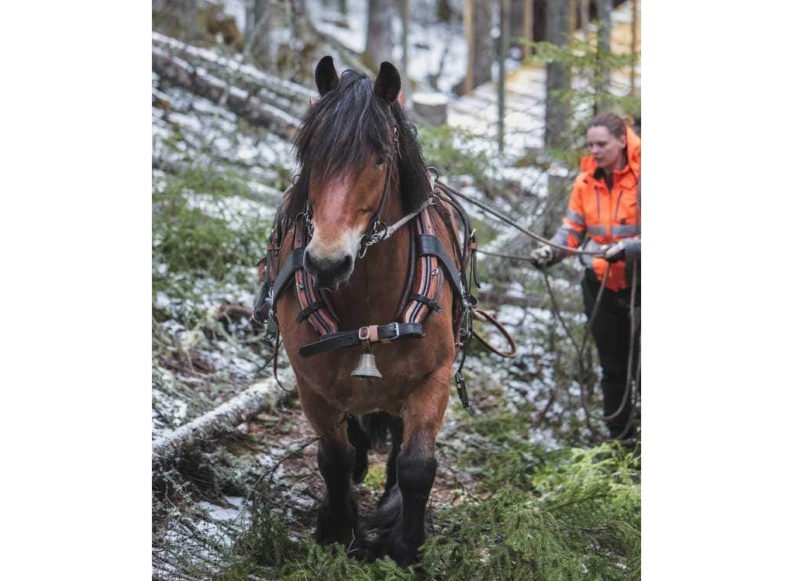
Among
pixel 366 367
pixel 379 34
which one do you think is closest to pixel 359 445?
pixel 366 367

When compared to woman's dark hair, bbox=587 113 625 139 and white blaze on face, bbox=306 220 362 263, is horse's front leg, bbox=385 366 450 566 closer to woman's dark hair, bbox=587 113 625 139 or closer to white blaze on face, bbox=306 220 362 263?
white blaze on face, bbox=306 220 362 263

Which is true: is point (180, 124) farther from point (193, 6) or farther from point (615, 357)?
point (615, 357)

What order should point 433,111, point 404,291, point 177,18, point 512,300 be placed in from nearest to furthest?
point 404,291 → point 512,300 → point 433,111 → point 177,18

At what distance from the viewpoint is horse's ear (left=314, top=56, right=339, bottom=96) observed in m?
3.90

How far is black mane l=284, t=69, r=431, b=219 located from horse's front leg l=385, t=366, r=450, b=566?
0.77 metres

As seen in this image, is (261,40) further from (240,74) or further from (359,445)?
(359,445)

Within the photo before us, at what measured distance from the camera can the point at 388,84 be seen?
388cm

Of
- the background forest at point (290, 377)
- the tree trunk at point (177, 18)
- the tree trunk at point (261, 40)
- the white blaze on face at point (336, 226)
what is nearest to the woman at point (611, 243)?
the background forest at point (290, 377)

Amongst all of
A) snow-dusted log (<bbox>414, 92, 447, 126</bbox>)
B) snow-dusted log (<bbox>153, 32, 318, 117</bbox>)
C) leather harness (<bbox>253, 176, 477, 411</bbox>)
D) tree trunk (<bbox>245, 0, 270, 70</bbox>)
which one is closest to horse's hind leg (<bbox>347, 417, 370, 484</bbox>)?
leather harness (<bbox>253, 176, 477, 411</bbox>)

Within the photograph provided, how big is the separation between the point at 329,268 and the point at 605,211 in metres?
3.00

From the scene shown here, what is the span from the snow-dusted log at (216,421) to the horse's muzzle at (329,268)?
1.70m

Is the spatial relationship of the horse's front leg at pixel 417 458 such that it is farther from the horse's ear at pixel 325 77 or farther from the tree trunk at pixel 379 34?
the tree trunk at pixel 379 34
